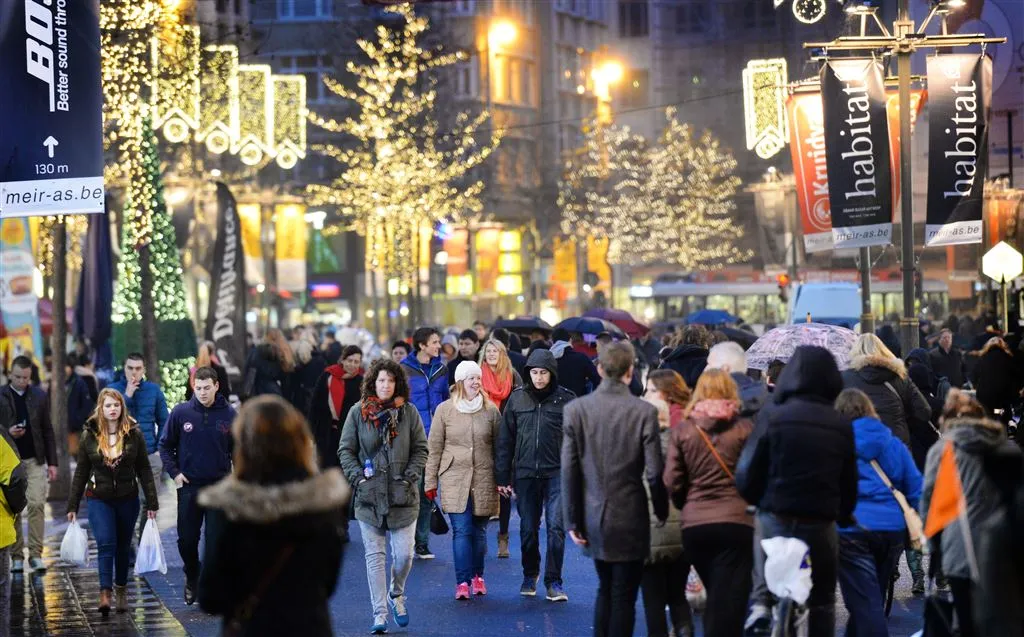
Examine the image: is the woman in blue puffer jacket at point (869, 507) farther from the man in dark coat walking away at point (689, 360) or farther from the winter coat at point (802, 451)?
the man in dark coat walking away at point (689, 360)

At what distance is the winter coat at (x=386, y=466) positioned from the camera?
1167 centimetres

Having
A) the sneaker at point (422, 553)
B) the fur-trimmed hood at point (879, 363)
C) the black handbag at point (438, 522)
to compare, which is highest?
the fur-trimmed hood at point (879, 363)

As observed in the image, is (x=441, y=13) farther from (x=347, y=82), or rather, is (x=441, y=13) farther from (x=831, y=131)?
(x=831, y=131)

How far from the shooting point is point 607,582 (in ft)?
30.8

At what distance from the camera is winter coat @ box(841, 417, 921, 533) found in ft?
31.3

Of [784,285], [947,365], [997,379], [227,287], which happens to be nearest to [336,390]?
[997,379]

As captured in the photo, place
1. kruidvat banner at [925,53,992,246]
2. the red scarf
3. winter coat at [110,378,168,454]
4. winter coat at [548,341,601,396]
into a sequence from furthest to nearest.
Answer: kruidvat banner at [925,53,992,246]
winter coat at [548,341,601,396]
the red scarf
winter coat at [110,378,168,454]

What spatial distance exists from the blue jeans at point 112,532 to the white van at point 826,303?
2843 cm

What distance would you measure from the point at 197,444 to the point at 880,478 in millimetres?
5505

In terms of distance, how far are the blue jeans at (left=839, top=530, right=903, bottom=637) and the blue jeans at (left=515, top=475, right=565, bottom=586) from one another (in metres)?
3.60

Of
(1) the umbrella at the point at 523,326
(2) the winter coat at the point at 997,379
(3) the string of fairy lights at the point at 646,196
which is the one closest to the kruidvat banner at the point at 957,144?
(2) the winter coat at the point at 997,379

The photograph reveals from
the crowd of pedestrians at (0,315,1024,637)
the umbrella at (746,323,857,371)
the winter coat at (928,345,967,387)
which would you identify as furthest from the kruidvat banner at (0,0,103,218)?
the winter coat at (928,345,967,387)

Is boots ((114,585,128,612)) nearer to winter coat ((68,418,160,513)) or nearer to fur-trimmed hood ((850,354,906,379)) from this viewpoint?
winter coat ((68,418,160,513))

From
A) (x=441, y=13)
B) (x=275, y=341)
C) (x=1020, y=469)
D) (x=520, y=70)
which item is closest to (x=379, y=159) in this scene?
(x=441, y=13)
